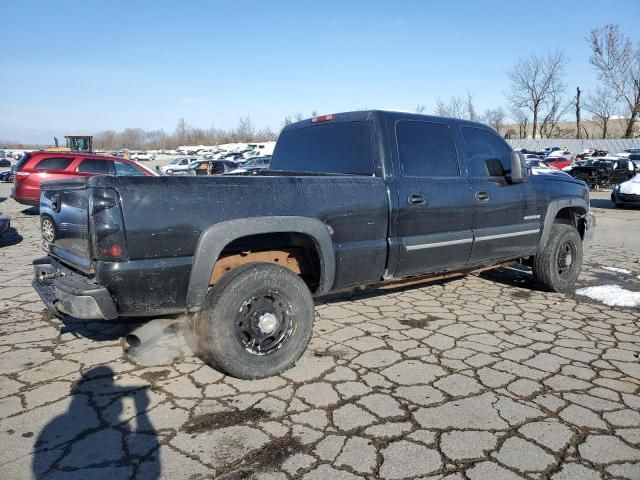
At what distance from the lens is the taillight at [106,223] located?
294cm

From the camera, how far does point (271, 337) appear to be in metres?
3.62

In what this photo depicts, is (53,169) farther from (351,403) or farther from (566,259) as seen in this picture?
(351,403)

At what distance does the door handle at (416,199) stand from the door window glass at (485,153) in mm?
868

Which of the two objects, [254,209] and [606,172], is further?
[606,172]

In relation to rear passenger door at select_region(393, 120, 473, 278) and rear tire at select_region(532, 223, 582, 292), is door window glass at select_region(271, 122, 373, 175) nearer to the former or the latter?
rear passenger door at select_region(393, 120, 473, 278)

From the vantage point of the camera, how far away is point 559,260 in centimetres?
600

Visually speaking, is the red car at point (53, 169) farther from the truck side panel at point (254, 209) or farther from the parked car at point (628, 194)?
the parked car at point (628, 194)

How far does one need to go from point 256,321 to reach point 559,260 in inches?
162

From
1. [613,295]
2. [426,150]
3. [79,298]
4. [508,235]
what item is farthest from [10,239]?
[613,295]

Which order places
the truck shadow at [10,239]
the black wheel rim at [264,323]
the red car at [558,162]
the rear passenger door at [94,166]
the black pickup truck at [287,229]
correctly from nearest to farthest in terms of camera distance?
the black pickup truck at [287,229], the black wheel rim at [264,323], the truck shadow at [10,239], the rear passenger door at [94,166], the red car at [558,162]

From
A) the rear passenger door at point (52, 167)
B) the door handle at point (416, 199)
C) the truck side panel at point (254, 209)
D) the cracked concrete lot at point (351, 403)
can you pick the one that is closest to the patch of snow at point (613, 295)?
the cracked concrete lot at point (351, 403)

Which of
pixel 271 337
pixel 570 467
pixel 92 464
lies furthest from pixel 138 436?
pixel 570 467

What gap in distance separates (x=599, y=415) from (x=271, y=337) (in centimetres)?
216

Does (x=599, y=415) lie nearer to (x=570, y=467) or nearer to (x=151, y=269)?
(x=570, y=467)
